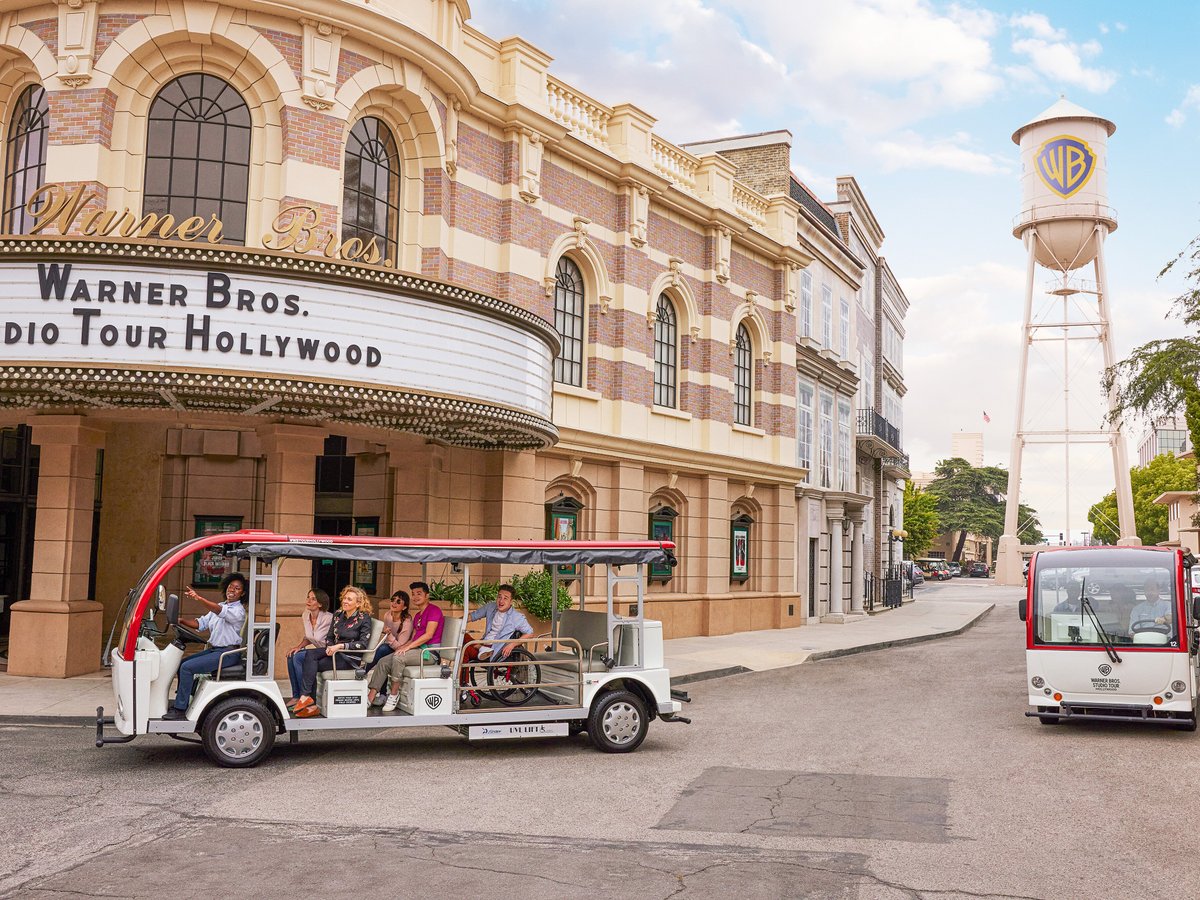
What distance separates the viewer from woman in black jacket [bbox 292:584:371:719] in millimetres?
11156

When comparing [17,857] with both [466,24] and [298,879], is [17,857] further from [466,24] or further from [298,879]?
[466,24]

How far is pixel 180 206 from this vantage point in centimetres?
1642

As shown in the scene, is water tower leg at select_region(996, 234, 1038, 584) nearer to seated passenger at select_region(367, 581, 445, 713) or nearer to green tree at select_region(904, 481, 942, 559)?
green tree at select_region(904, 481, 942, 559)

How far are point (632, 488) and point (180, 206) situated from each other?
448 inches

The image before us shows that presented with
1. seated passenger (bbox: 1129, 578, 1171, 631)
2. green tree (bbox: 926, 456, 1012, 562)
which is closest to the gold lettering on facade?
seated passenger (bbox: 1129, 578, 1171, 631)

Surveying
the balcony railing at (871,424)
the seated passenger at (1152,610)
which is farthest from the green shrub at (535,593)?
the balcony railing at (871,424)

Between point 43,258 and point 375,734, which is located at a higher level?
point 43,258

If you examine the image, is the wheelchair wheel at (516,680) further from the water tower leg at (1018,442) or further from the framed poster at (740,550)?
the water tower leg at (1018,442)

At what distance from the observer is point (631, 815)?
8.94 metres

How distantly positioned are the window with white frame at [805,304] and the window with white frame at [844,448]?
417cm

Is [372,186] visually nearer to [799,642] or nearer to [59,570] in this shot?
[59,570]

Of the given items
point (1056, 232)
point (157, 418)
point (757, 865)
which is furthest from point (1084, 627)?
point (1056, 232)

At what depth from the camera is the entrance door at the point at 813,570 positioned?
33406mm

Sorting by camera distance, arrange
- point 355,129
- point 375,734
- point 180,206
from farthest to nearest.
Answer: point 355,129, point 180,206, point 375,734
